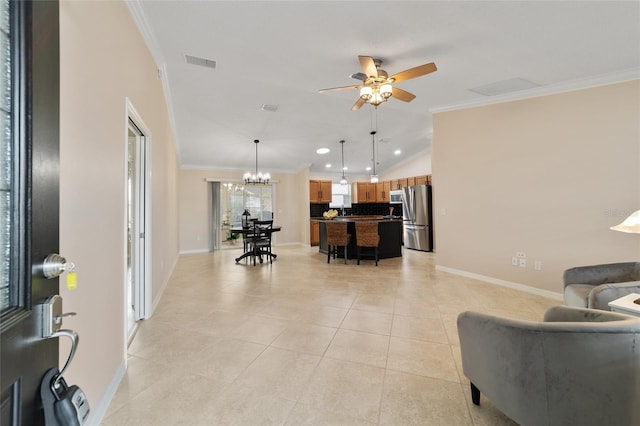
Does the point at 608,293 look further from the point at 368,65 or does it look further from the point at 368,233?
the point at 368,233

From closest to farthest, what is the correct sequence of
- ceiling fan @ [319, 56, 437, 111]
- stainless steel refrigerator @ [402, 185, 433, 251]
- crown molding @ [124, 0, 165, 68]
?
crown molding @ [124, 0, 165, 68] < ceiling fan @ [319, 56, 437, 111] < stainless steel refrigerator @ [402, 185, 433, 251]

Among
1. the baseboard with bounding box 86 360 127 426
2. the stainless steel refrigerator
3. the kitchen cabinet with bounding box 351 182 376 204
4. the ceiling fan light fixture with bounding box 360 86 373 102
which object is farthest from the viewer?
the kitchen cabinet with bounding box 351 182 376 204

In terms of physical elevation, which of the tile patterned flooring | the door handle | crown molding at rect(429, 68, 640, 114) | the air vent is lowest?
the tile patterned flooring

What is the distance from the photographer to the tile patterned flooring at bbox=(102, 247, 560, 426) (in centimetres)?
152

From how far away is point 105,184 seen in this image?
5.35ft

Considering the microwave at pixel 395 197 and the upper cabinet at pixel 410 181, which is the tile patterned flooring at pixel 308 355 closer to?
the upper cabinet at pixel 410 181

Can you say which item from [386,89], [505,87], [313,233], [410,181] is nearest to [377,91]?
[386,89]

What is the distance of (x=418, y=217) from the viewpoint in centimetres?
708

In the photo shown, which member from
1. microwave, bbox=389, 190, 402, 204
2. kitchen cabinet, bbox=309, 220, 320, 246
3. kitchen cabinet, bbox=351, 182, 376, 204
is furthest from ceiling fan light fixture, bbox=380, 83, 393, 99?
kitchen cabinet, bbox=351, 182, 376, 204

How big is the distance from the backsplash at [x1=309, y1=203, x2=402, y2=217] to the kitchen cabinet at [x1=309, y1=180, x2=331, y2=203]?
7.1 inches

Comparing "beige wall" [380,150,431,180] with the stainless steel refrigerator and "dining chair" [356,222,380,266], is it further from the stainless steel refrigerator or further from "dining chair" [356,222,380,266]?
"dining chair" [356,222,380,266]

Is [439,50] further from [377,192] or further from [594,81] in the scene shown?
[377,192]

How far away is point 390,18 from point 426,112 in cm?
279

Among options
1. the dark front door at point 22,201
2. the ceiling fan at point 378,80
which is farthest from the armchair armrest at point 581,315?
the ceiling fan at point 378,80
